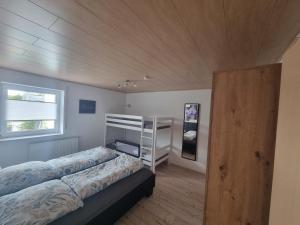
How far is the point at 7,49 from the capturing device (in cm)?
153

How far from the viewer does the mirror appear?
3551mm

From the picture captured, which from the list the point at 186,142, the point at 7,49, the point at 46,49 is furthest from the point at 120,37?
the point at 186,142

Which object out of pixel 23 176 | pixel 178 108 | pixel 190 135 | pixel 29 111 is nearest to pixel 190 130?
pixel 190 135

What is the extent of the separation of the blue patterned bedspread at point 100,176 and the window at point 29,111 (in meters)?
1.67

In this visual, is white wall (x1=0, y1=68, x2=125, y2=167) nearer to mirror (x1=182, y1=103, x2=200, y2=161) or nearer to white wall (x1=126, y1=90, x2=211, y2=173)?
white wall (x1=126, y1=90, x2=211, y2=173)

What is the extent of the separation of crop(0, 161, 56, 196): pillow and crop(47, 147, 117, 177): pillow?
0.56ft

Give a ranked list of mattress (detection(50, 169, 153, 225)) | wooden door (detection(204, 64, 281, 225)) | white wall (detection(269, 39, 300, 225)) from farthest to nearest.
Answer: mattress (detection(50, 169, 153, 225))
wooden door (detection(204, 64, 281, 225))
white wall (detection(269, 39, 300, 225))

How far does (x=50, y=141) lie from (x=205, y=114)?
3.64m

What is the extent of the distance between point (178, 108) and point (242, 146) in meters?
2.88

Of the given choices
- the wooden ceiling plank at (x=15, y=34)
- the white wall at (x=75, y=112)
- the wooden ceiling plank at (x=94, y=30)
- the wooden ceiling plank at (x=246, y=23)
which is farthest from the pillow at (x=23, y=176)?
the wooden ceiling plank at (x=246, y=23)

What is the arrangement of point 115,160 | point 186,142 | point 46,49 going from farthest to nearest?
point 186,142 → point 115,160 → point 46,49

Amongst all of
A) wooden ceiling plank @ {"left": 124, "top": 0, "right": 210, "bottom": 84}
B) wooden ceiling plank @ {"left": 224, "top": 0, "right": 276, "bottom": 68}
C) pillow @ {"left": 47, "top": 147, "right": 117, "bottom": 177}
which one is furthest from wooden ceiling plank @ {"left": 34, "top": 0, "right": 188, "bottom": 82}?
pillow @ {"left": 47, "top": 147, "right": 117, "bottom": 177}

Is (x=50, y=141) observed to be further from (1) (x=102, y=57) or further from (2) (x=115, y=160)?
(1) (x=102, y=57)

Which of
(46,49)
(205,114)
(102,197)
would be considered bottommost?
(102,197)
